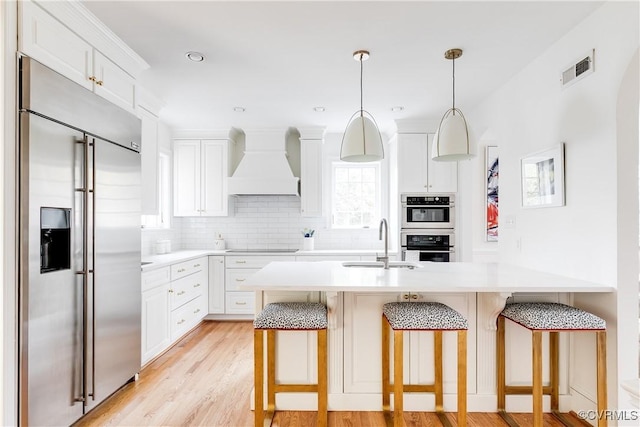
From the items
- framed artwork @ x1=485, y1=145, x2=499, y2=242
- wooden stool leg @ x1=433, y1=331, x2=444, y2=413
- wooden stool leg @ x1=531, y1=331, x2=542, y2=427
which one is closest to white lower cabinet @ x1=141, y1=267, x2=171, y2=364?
wooden stool leg @ x1=433, y1=331, x2=444, y2=413

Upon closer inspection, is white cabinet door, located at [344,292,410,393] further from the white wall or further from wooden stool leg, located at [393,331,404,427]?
the white wall

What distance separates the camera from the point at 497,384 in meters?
2.37

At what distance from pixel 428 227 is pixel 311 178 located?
1.59m

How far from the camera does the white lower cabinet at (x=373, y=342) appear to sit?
93.0 inches

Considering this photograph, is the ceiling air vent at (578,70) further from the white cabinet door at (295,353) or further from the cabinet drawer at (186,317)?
the cabinet drawer at (186,317)

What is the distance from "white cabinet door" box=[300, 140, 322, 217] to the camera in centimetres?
472

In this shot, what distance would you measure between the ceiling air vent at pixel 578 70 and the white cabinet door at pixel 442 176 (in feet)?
6.51

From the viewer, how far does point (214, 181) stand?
4.73 metres

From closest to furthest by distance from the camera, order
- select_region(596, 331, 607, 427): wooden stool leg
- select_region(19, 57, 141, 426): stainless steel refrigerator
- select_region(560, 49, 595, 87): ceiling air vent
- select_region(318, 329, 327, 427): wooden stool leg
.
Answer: select_region(19, 57, 141, 426): stainless steel refrigerator, select_region(596, 331, 607, 427): wooden stool leg, select_region(318, 329, 327, 427): wooden stool leg, select_region(560, 49, 595, 87): ceiling air vent

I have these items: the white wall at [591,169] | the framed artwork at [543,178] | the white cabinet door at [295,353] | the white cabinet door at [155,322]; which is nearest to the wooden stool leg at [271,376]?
the white cabinet door at [295,353]

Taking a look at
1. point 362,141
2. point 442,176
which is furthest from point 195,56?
point 442,176

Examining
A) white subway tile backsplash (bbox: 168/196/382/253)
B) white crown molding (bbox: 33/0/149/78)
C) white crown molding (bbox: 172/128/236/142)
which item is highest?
white crown molding (bbox: 33/0/149/78)

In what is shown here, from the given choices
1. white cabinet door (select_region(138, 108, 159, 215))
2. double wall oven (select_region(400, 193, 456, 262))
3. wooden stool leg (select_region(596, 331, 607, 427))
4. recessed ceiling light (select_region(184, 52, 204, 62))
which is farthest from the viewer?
double wall oven (select_region(400, 193, 456, 262))

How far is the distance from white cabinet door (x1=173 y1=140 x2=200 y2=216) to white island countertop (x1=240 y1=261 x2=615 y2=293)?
8.36 feet
